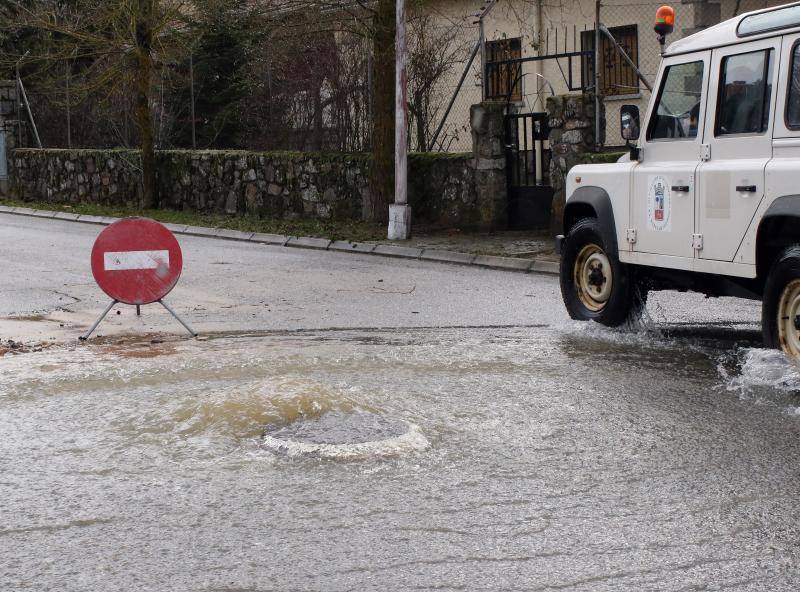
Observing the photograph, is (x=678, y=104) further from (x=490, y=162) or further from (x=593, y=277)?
(x=490, y=162)

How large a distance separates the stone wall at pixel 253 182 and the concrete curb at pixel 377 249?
1632 millimetres

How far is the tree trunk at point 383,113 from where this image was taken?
741 inches

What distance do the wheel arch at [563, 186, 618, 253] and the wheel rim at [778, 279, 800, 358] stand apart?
198 cm

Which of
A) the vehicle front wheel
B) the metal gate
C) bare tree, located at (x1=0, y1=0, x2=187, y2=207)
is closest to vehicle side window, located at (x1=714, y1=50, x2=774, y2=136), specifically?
the vehicle front wheel

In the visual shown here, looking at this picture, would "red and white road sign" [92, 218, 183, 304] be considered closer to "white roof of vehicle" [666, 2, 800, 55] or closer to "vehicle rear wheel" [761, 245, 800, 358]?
"white roof of vehicle" [666, 2, 800, 55]

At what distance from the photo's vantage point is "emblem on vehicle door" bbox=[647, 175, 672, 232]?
29.2 ft

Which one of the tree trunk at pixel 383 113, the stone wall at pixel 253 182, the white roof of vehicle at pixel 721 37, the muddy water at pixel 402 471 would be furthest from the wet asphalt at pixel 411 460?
the tree trunk at pixel 383 113

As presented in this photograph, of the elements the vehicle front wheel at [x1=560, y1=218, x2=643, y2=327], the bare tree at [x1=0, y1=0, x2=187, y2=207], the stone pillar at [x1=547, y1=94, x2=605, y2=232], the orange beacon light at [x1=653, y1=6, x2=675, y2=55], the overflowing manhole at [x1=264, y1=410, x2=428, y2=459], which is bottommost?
the overflowing manhole at [x1=264, y1=410, x2=428, y2=459]

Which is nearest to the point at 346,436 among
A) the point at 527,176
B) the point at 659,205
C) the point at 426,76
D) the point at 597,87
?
the point at 659,205

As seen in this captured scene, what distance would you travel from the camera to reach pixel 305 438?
20.2 ft

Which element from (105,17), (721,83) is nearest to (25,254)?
(105,17)

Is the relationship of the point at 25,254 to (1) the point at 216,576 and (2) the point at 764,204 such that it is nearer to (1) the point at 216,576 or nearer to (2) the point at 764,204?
(2) the point at 764,204

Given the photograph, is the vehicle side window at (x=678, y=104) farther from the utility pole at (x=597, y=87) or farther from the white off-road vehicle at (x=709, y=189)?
the utility pole at (x=597, y=87)

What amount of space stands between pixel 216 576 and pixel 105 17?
68.6 feet
